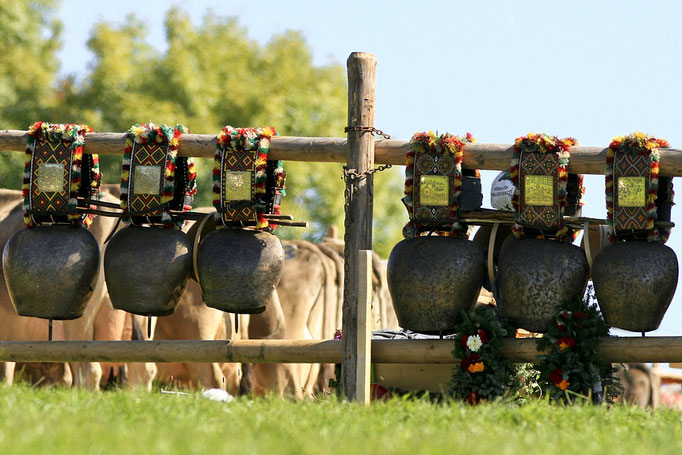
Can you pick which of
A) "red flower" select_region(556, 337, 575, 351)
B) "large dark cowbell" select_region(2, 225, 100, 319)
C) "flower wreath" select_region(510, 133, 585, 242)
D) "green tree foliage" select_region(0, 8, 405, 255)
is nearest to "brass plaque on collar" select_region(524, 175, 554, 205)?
"flower wreath" select_region(510, 133, 585, 242)

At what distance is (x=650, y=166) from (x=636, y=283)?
65 cm

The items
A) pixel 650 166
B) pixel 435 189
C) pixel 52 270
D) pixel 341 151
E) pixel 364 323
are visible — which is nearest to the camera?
pixel 650 166

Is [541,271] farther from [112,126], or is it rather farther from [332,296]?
[112,126]

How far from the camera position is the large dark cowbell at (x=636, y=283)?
5.60 m

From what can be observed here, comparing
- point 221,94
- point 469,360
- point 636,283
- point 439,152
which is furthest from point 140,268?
point 221,94

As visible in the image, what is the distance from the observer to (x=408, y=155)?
6.08 meters

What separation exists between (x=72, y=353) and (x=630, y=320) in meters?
3.31

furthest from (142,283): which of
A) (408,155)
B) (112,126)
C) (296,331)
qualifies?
(112,126)

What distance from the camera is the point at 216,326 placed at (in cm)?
1069

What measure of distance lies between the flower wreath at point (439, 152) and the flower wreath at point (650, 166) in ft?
2.67

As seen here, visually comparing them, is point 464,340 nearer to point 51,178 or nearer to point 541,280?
point 541,280

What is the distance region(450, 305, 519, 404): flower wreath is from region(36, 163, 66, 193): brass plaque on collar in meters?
2.61

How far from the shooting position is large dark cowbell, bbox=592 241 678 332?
Answer: 560 cm

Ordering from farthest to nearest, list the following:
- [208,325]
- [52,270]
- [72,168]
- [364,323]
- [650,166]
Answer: [208,325], [72,168], [52,270], [364,323], [650,166]
